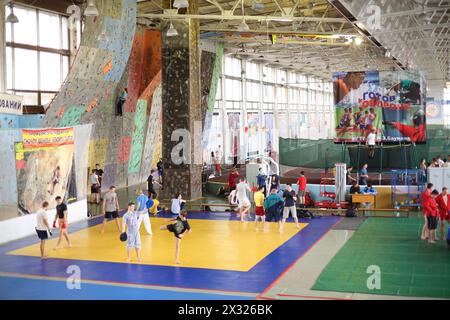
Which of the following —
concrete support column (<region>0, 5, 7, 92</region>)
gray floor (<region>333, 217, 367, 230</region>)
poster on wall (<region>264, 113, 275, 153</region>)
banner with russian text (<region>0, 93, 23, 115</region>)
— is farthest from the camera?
poster on wall (<region>264, 113, 275, 153</region>)

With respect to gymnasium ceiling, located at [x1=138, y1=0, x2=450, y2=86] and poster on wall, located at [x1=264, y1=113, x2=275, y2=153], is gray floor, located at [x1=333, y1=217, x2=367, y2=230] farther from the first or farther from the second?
poster on wall, located at [x1=264, y1=113, x2=275, y2=153]

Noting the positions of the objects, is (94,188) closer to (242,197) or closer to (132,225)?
(242,197)

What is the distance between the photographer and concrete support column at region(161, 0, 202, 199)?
2355cm

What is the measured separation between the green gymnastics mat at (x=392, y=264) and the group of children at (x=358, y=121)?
11.7 m

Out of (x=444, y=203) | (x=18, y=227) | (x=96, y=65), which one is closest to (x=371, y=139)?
(x=444, y=203)

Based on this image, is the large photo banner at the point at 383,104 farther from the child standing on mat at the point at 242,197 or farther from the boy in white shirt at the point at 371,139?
the child standing on mat at the point at 242,197

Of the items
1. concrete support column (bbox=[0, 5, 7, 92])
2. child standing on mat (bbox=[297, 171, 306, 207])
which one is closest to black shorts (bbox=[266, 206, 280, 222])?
child standing on mat (bbox=[297, 171, 306, 207])

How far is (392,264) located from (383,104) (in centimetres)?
1633

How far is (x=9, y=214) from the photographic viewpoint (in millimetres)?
16859

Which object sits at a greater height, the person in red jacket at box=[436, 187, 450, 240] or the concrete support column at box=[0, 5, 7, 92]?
the concrete support column at box=[0, 5, 7, 92]

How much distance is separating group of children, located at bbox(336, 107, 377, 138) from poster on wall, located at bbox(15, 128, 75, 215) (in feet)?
47.9

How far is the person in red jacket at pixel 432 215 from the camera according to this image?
15050 millimetres

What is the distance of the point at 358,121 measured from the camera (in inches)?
1147

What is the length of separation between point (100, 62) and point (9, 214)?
595 cm
